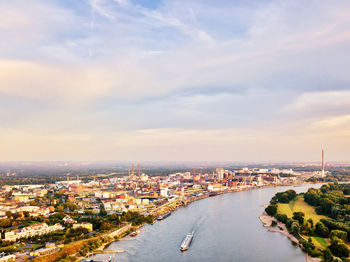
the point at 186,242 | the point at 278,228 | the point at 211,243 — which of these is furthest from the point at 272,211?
the point at 186,242

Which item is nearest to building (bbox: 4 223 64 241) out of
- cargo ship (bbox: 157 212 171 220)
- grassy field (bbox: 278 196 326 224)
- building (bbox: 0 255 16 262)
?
building (bbox: 0 255 16 262)

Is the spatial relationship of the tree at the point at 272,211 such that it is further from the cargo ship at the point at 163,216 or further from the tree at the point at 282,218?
the cargo ship at the point at 163,216

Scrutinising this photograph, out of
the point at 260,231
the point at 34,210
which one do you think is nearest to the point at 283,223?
the point at 260,231

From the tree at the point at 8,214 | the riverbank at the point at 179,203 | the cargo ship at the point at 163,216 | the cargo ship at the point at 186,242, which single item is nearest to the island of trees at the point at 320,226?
the cargo ship at the point at 186,242

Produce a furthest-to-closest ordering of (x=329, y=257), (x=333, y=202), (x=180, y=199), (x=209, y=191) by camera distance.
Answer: (x=209, y=191), (x=180, y=199), (x=333, y=202), (x=329, y=257)

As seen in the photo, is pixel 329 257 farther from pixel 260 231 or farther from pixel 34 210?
pixel 34 210

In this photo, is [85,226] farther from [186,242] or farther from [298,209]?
[298,209]
